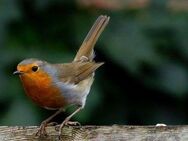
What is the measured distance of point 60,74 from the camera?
6.51 m

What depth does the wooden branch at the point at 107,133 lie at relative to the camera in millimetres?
5375

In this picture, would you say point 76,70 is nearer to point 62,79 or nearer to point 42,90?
point 62,79

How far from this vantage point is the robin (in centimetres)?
603

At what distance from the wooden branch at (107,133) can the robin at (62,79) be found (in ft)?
0.22

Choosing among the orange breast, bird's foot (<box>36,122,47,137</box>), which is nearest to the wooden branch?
bird's foot (<box>36,122,47,137</box>)

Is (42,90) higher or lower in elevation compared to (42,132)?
higher

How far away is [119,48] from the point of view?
7.54 metres

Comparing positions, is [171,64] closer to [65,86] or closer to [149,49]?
[149,49]

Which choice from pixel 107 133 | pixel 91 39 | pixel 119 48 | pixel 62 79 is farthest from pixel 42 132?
pixel 119 48

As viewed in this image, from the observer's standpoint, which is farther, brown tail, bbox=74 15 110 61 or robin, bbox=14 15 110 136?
brown tail, bbox=74 15 110 61

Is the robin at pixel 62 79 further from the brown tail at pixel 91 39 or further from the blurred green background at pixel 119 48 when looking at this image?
the blurred green background at pixel 119 48

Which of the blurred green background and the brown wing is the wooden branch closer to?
the brown wing

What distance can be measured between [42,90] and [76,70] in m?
0.69

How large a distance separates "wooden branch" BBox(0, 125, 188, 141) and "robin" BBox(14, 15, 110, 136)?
67mm
